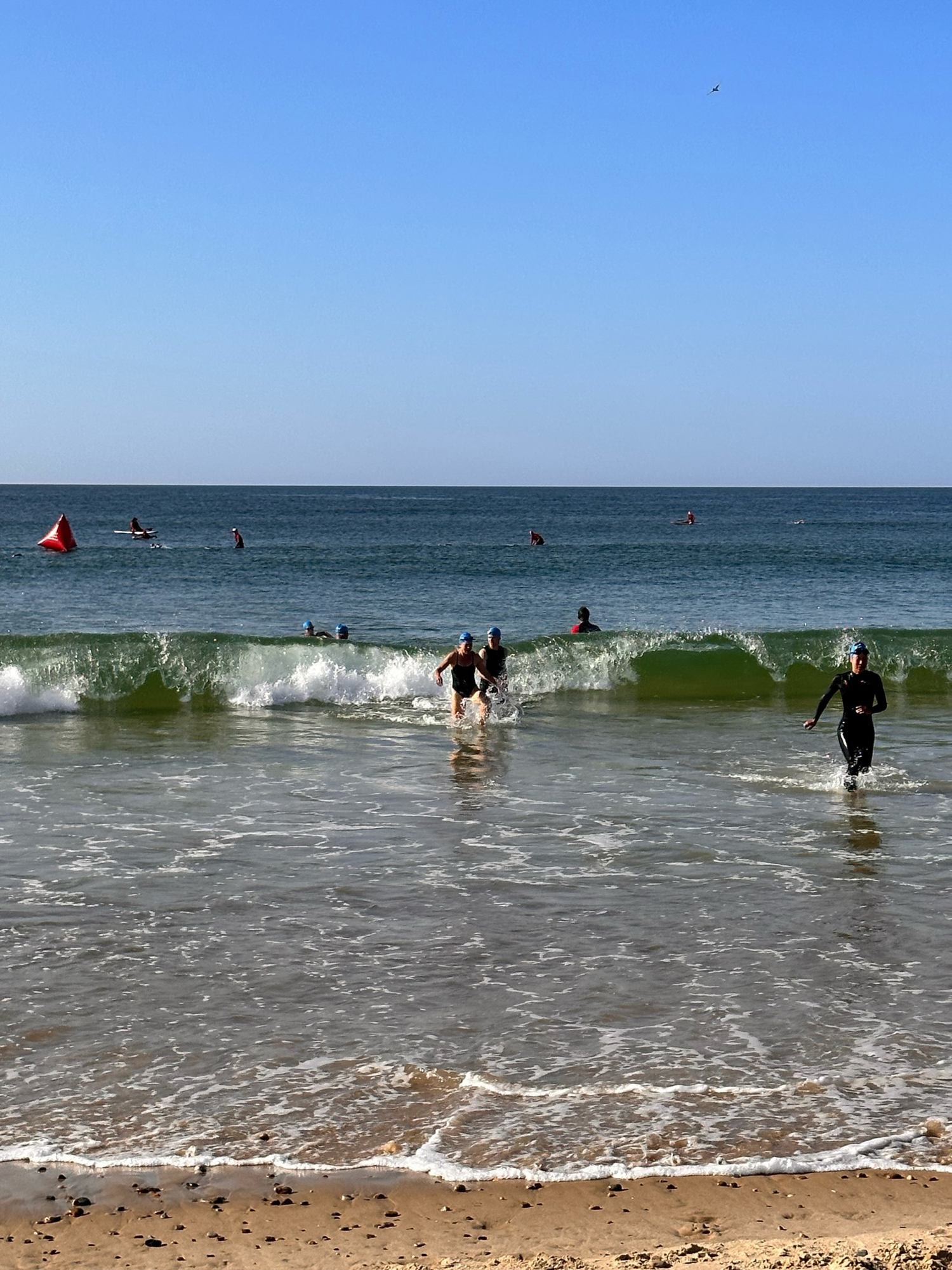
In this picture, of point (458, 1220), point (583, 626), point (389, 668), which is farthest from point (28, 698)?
point (458, 1220)

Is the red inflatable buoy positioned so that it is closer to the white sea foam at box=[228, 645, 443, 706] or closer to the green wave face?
the green wave face

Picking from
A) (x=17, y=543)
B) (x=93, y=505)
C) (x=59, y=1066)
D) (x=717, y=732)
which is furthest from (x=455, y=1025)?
(x=93, y=505)

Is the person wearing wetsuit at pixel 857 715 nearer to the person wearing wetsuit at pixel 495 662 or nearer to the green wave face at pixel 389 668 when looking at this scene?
the person wearing wetsuit at pixel 495 662

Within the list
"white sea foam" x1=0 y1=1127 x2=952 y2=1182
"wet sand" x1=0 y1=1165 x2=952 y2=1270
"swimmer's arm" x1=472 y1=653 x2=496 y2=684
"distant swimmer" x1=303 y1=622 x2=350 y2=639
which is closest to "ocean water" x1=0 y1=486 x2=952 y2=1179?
"white sea foam" x1=0 y1=1127 x2=952 y2=1182

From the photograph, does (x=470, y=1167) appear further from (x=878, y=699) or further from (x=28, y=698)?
(x=28, y=698)

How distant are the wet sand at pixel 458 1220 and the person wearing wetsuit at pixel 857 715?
8.66m

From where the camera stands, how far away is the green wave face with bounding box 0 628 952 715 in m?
21.8

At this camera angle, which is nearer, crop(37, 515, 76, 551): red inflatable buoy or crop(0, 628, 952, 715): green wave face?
crop(0, 628, 952, 715): green wave face

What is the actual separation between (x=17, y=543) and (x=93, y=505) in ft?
253

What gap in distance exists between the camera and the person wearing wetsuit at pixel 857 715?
14156 millimetres

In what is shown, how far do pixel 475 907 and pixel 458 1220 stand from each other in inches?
174

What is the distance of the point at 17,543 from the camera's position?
70000 millimetres

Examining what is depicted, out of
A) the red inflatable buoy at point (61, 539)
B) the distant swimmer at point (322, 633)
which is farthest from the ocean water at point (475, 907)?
the red inflatable buoy at point (61, 539)

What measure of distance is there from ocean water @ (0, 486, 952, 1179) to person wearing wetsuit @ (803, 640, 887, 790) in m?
0.35
